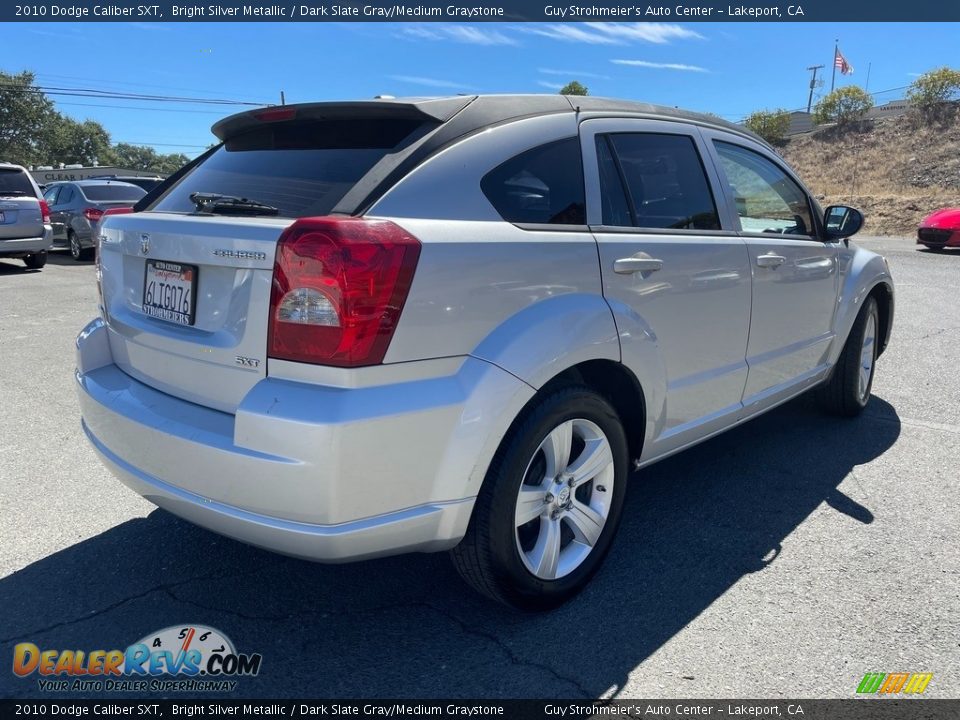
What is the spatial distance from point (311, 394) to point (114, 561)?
1536 millimetres

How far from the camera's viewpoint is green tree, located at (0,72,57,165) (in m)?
63.8

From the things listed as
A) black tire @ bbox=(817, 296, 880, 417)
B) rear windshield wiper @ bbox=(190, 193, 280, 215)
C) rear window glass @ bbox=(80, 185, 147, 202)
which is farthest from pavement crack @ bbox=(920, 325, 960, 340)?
rear window glass @ bbox=(80, 185, 147, 202)

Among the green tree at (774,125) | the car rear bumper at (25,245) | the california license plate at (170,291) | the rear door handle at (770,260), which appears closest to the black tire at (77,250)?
the car rear bumper at (25,245)

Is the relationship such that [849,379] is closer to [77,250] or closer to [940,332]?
[940,332]

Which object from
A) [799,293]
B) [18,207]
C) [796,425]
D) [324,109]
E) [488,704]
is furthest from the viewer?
[18,207]

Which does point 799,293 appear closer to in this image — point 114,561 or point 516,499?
point 516,499

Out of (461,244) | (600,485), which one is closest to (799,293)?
(600,485)

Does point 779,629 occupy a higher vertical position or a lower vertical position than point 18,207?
lower

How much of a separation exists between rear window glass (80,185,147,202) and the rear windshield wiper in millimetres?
13835

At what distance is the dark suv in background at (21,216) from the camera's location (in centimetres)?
1197

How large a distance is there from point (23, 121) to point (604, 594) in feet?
266

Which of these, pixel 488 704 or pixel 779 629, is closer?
pixel 488 704

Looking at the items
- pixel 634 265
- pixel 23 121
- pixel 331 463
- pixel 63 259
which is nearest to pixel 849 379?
pixel 634 265

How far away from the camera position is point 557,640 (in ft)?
8.48
